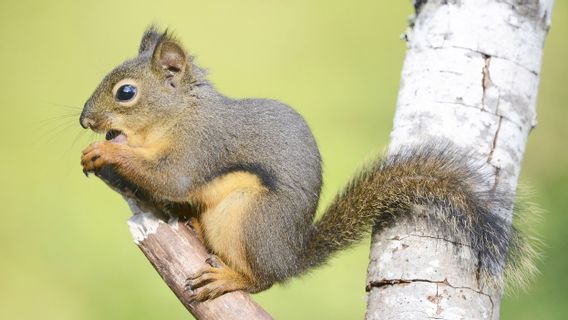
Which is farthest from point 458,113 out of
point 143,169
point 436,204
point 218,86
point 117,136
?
point 218,86

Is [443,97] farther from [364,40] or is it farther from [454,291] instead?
[364,40]

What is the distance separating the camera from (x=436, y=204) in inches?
88.4

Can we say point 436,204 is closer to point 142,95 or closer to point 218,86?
point 142,95

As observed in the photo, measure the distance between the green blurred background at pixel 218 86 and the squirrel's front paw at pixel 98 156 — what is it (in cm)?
134

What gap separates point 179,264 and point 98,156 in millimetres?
427

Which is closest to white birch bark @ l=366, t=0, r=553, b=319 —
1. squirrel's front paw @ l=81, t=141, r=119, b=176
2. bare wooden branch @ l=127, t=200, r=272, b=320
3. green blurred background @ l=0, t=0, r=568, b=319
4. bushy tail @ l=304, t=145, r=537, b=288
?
bushy tail @ l=304, t=145, r=537, b=288

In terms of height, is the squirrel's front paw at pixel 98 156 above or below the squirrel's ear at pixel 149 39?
below

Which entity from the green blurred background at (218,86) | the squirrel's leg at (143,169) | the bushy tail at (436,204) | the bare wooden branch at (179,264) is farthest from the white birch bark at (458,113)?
the green blurred background at (218,86)

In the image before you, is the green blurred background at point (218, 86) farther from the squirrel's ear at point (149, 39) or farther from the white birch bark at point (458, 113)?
the white birch bark at point (458, 113)

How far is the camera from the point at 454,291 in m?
2.06

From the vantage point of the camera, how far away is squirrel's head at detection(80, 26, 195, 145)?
8.61 feet

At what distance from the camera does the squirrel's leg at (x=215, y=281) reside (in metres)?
2.23

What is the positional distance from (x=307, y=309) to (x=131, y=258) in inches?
33.3

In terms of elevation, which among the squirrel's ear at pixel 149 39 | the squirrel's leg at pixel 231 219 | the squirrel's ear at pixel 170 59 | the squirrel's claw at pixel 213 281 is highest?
the squirrel's ear at pixel 149 39
